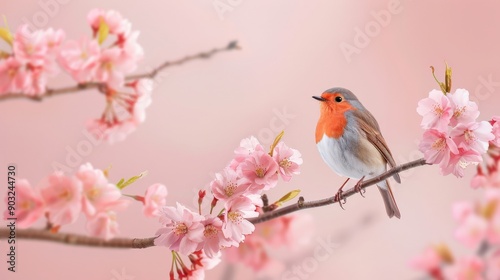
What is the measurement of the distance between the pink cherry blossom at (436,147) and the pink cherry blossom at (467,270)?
0.41m

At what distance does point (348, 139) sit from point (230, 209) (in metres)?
0.26

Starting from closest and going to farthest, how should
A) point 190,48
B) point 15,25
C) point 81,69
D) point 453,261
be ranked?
point 81,69 → point 15,25 → point 190,48 → point 453,261

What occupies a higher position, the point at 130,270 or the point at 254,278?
the point at 130,270

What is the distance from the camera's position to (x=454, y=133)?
0.85m

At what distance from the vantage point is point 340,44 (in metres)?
1.11

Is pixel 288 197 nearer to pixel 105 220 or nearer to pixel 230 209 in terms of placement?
pixel 230 209

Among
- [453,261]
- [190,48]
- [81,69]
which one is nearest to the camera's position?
[81,69]

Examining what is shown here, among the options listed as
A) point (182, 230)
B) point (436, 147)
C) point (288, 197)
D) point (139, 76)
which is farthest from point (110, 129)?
point (436, 147)

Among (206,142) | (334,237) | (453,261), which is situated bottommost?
(453,261)

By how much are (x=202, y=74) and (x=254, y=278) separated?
1.45 feet

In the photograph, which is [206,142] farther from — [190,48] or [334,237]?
[334,237]

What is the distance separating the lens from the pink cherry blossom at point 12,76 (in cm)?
74

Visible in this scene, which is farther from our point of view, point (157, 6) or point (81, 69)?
point (157, 6)

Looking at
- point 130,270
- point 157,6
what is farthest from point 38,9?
point 130,270
